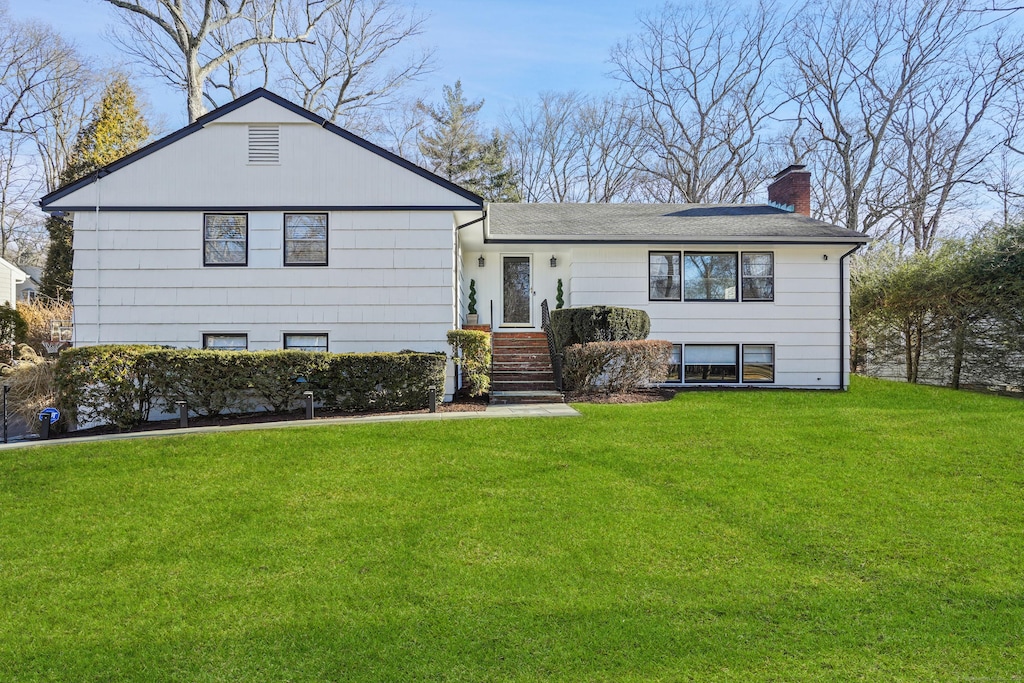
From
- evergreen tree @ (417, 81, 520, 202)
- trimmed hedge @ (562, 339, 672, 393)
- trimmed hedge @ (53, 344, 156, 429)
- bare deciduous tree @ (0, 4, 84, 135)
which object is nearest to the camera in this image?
trimmed hedge @ (53, 344, 156, 429)

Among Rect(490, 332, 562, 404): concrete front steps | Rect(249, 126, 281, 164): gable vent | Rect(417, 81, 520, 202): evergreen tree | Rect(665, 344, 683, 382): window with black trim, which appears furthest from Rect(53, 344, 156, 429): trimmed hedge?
Rect(417, 81, 520, 202): evergreen tree

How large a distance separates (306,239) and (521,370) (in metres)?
4.84

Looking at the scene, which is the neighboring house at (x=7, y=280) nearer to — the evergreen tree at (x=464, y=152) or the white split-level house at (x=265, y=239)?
the white split-level house at (x=265, y=239)

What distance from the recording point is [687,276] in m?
13.9

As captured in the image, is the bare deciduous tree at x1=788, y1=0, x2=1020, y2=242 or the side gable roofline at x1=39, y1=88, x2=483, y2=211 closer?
the side gable roofline at x1=39, y1=88, x2=483, y2=211

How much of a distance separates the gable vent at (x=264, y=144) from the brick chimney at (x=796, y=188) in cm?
1264

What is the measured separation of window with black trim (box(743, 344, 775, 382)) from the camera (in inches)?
548

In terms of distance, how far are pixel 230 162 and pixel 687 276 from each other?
31.7ft

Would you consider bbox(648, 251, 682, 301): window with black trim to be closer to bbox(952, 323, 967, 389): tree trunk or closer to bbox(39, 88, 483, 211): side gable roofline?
bbox(39, 88, 483, 211): side gable roofline

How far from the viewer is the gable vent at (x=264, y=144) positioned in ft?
37.1

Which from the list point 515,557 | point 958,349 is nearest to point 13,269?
point 515,557

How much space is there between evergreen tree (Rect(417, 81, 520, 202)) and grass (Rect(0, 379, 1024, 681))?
24.7 meters

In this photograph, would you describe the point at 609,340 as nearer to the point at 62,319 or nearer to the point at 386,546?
the point at 386,546

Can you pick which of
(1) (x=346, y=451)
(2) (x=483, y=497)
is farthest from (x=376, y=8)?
(2) (x=483, y=497)
